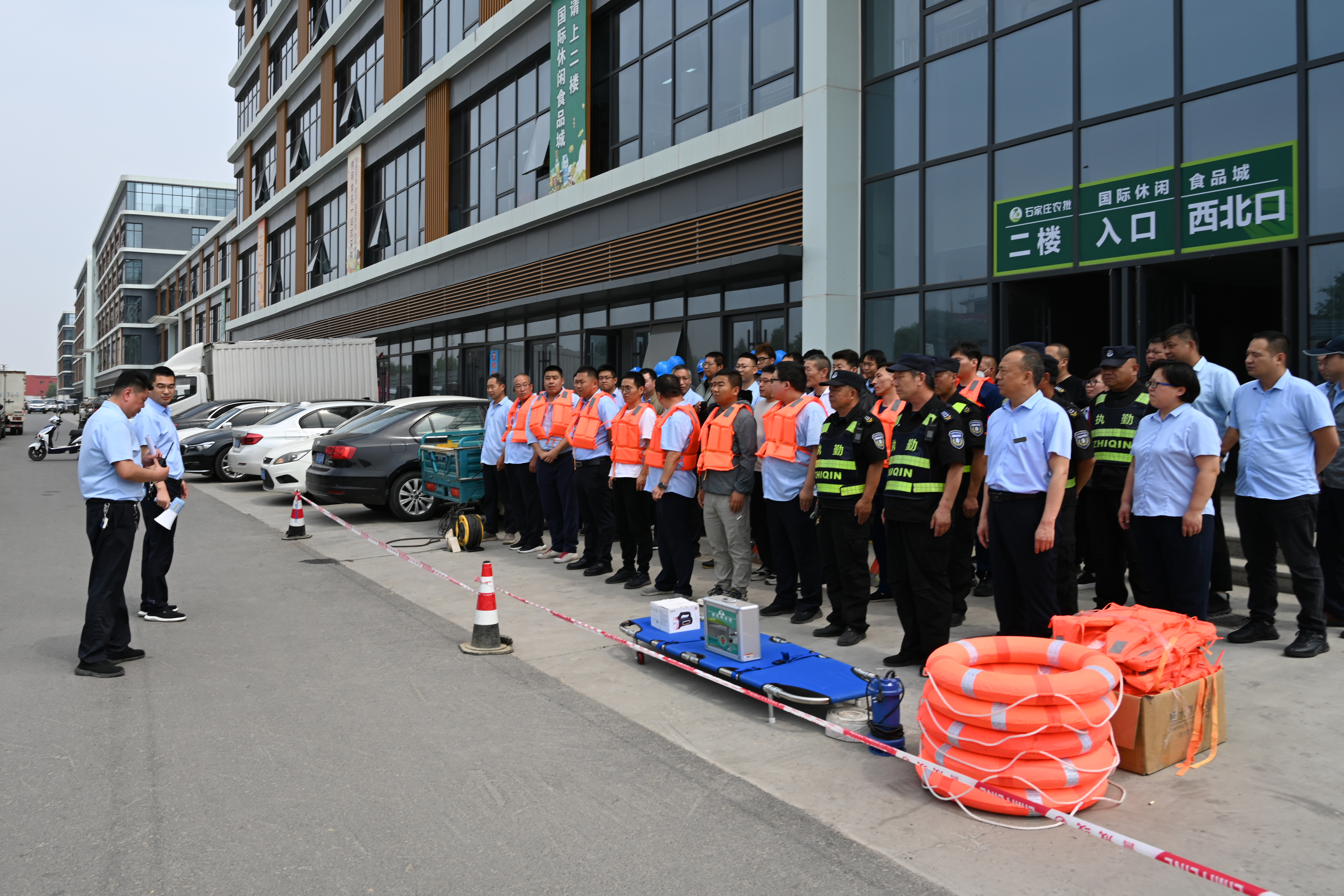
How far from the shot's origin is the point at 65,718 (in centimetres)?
519

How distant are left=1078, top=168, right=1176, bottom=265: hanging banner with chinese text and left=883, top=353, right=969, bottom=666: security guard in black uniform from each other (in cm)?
602

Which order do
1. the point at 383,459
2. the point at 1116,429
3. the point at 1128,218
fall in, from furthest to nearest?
the point at 383,459, the point at 1128,218, the point at 1116,429

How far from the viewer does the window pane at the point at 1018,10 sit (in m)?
11.7

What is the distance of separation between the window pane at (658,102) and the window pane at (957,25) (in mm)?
5506

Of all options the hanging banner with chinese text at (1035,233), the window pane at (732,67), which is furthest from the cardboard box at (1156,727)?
the window pane at (732,67)

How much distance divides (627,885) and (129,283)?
379 feet

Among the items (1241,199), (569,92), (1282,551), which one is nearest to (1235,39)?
(1241,199)

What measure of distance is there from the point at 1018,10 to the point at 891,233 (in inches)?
126

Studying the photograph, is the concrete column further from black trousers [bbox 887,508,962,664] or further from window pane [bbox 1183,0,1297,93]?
black trousers [bbox 887,508,962,664]

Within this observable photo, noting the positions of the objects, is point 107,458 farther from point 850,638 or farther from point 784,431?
point 850,638

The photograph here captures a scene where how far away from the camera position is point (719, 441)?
25.8 ft

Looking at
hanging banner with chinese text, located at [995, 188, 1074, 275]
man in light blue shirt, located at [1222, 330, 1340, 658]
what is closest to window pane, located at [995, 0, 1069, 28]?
hanging banner with chinese text, located at [995, 188, 1074, 275]

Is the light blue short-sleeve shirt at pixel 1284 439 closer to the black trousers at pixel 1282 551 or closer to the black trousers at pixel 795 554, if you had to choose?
the black trousers at pixel 1282 551

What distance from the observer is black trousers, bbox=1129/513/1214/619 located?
5648 millimetres
